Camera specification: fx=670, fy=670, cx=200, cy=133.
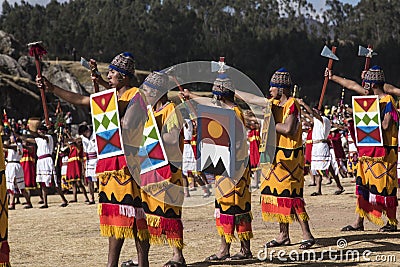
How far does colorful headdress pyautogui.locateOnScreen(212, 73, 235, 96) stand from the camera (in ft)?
25.3

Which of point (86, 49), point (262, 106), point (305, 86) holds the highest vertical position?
point (86, 49)

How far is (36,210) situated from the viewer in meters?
15.1

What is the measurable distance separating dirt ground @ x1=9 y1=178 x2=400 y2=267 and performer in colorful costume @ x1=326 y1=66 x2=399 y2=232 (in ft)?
1.11

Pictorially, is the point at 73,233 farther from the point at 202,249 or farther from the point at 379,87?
the point at 379,87

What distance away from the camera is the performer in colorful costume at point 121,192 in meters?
6.25

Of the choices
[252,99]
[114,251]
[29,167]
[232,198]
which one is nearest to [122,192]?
[114,251]

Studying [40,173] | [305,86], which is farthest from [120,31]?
[40,173]

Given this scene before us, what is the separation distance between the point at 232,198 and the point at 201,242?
168 centimetres

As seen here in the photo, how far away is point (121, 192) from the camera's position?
20.5 ft

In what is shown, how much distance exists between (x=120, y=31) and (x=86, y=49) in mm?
4718

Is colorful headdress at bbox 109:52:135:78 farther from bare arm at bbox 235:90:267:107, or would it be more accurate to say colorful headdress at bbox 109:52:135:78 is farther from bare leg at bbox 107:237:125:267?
bare arm at bbox 235:90:267:107

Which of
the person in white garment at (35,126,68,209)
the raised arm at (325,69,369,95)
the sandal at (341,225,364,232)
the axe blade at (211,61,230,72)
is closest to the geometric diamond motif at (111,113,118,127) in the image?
the axe blade at (211,61,230,72)

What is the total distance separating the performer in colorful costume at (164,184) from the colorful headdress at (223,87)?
0.76 meters

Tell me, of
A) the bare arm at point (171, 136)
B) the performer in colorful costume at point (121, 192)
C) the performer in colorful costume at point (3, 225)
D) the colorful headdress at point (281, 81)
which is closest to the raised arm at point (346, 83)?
the colorful headdress at point (281, 81)
